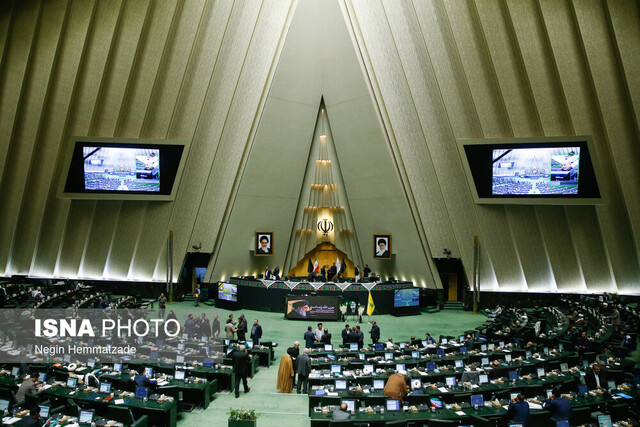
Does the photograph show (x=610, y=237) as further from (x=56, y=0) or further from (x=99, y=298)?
(x=56, y=0)

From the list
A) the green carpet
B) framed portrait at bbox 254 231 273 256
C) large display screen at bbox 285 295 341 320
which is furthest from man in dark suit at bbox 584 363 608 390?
framed portrait at bbox 254 231 273 256

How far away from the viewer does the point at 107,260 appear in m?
24.9

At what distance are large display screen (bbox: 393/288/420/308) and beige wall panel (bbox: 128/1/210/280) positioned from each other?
11.4m

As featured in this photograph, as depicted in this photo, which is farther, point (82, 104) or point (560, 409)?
point (82, 104)

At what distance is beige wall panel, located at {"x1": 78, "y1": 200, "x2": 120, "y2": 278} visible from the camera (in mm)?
24328

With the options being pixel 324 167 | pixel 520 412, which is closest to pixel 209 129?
pixel 324 167

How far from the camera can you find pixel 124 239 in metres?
24.5

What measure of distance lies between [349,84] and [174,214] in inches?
419

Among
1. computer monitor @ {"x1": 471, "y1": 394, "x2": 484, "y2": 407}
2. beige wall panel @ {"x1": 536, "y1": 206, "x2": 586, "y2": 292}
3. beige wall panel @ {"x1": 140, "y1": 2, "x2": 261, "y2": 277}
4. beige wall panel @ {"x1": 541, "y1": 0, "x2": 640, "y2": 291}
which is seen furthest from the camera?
beige wall panel @ {"x1": 536, "y1": 206, "x2": 586, "y2": 292}

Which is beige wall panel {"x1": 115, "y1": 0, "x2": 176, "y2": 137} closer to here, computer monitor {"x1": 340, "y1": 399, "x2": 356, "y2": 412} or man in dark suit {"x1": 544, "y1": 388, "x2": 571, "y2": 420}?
computer monitor {"x1": 340, "y1": 399, "x2": 356, "y2": 412}

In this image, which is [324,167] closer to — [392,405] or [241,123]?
[241,123]

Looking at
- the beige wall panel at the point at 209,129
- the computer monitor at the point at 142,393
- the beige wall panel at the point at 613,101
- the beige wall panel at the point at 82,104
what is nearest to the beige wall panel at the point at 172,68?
the beige wall panel at the point at 209,129

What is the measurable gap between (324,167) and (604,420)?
20.3m

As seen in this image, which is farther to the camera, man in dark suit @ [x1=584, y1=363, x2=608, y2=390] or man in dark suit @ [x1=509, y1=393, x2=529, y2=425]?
man in dark suit @ [x1=584, y1=363, x2=608, y2=390]
